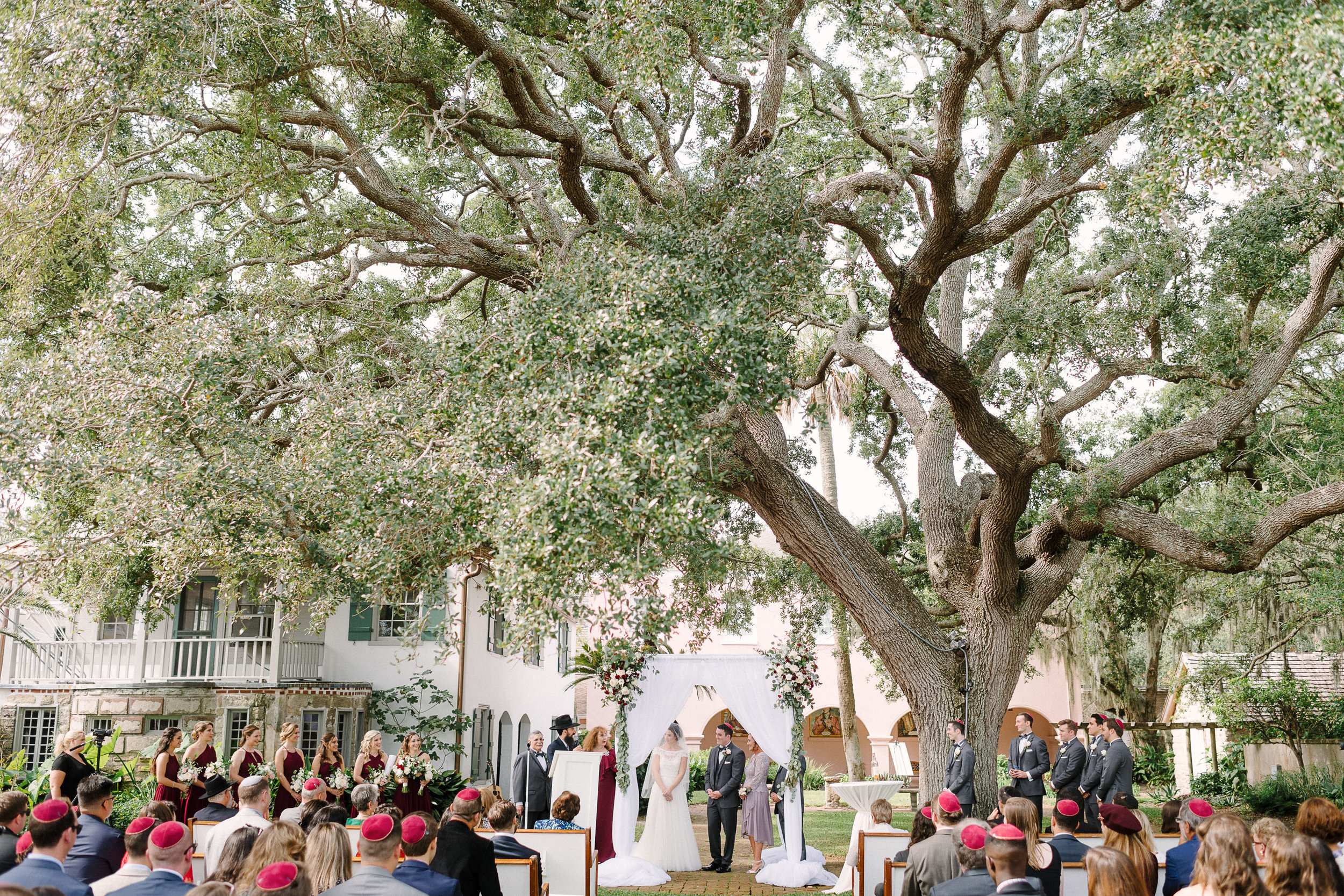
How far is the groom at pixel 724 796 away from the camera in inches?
491

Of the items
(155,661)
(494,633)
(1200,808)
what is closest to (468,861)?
(1200,808)

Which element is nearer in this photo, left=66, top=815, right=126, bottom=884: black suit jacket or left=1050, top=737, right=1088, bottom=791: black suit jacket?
left=66, top=815, right=126, bottom=884: black suit jacket

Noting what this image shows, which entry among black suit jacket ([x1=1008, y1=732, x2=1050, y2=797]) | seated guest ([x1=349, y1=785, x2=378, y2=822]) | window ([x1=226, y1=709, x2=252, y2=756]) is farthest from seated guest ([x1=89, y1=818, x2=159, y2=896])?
window ([x1=226, y1=709, x2=252, y2=756])

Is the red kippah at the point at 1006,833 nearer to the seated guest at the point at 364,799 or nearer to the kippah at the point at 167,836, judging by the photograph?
the kippah at the point at 167,836

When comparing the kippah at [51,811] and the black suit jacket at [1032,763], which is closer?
the kippah at [51,811]

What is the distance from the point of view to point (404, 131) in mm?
11156

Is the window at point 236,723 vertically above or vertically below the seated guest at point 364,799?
above

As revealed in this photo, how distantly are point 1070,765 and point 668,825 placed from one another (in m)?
4.70

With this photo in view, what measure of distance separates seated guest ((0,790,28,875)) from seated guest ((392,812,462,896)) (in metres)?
2.18

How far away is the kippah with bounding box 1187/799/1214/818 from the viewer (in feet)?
21.3

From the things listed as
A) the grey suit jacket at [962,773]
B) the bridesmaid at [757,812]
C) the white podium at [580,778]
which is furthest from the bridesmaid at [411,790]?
the grey suit jacket at [962,773]

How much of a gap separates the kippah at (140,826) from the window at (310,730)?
13902mm

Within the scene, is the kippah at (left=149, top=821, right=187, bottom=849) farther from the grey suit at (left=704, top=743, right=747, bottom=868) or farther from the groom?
the grey suit at (left=704, top=743, right=747, bottom=868)

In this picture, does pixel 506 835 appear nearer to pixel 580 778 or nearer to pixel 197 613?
pixel 580 778
